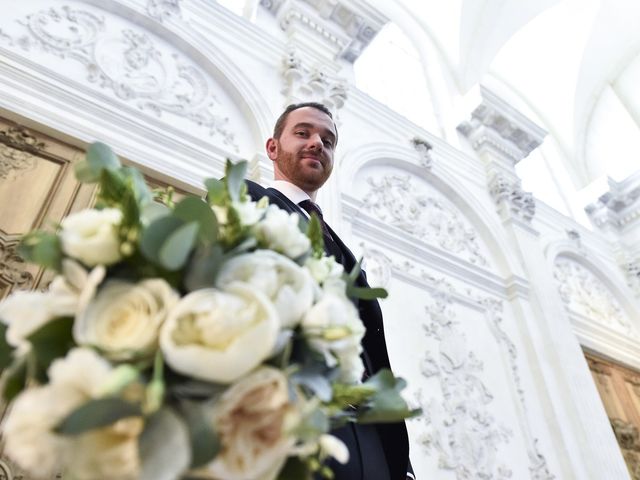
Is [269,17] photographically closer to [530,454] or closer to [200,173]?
[200,173]

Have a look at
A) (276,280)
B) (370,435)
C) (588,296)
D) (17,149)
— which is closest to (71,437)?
(276,280)

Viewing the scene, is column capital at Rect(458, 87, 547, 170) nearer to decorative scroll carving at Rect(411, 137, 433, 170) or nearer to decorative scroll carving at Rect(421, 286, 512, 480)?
decorative scroll carving at Rect(411, 137, 433, 170)

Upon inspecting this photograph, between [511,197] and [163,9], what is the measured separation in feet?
14.2

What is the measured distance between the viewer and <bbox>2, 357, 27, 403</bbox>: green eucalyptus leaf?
50 centimetres

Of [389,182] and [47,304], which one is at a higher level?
[389,182]

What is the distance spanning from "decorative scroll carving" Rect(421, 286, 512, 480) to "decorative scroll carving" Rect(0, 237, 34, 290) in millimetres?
2707

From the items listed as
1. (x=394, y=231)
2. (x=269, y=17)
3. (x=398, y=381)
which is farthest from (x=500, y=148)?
(x=398, y=381)

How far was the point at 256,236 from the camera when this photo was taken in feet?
2.05

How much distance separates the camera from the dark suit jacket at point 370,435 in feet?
3.23

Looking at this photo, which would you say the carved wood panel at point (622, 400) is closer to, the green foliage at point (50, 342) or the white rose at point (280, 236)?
the white rose at point (280, 236)

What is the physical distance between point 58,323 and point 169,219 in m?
0.17

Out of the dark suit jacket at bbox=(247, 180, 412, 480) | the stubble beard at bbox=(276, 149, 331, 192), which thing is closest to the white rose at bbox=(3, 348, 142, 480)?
the dark suit jacket at bbox=(247, 180, 412, 480)

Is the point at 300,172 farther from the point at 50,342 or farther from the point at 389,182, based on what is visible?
the point at 389,182

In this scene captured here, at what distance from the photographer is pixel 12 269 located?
2084 millimetres
